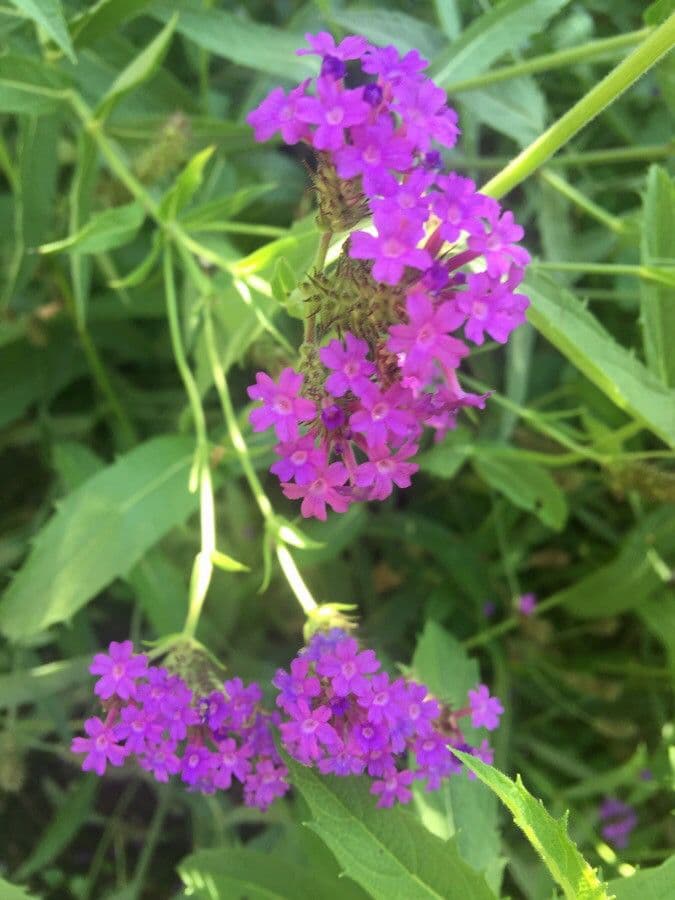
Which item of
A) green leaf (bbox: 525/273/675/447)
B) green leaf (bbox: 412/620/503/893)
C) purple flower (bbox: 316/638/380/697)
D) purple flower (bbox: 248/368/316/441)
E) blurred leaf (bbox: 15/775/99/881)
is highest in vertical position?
purple flower (bbox: 248/368/316/441)

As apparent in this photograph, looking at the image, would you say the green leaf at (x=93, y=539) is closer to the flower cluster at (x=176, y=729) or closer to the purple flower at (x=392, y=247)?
the flower cluster at (x=176, y=729)

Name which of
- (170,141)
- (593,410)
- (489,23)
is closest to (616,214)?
(593,410)

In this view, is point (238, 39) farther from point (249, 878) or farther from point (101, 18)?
point (249, 878)

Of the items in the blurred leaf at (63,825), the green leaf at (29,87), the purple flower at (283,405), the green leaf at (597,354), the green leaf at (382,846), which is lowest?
the blurred leaf at (63,825)

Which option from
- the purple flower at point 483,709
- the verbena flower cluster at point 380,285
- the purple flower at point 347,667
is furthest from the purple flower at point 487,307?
the purple flower at point 483,709

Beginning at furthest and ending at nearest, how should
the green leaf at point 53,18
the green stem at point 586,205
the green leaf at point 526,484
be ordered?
the green leaf at point 526,484 → the green stem at point 586,205 → the green leaf at point 53,18

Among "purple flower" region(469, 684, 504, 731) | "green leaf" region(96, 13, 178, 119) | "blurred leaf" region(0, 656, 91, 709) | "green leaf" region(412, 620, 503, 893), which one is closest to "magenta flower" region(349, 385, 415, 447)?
"purple flower" region(469, 684, 504, 731)

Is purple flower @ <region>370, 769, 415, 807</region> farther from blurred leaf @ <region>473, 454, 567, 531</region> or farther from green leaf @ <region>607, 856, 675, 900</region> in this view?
blurred leaf @ <region>473, 454, 567, 531</region>
